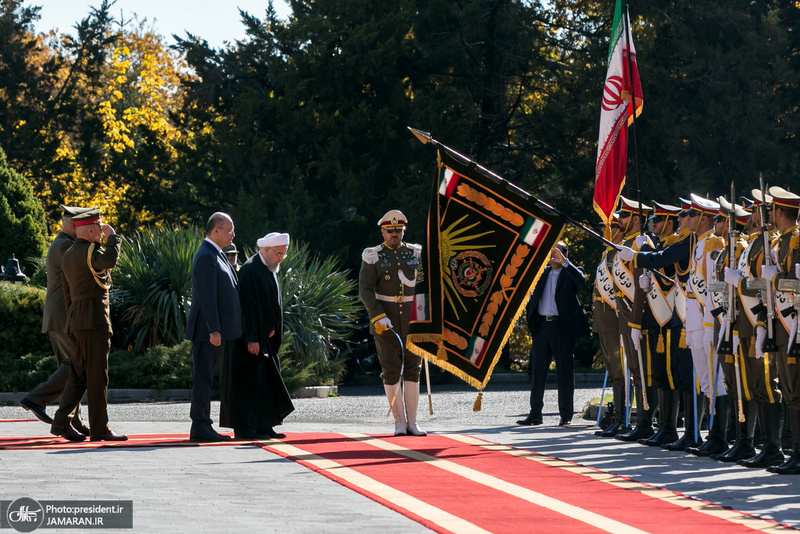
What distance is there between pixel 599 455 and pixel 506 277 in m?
2.03

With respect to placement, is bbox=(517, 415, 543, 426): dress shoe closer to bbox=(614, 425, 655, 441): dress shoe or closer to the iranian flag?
bbox=(614, 425, 655, 441): dress shoe

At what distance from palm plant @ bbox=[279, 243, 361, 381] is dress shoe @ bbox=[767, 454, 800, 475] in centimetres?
1028

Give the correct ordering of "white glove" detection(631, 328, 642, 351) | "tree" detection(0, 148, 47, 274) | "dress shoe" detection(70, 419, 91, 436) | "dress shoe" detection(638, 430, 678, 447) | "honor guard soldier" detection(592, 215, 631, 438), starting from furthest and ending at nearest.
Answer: "tree" detection(0, 148, 47, 274) < "honor guard soldier" detection(592, 215, 631, 438) < "white glove" detection(631, 328, 642, 351) < "dress shoe" detection(638, 430, 678, 447) < "dress shoe" detection(70, 419, 91, 436)

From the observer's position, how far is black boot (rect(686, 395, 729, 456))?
36.0ft

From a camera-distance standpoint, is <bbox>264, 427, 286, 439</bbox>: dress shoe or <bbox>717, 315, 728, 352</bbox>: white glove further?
<bbox>264, 427, 286, 439</bbox>: dress shoe

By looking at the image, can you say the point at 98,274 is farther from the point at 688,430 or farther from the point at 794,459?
the point at 794,459

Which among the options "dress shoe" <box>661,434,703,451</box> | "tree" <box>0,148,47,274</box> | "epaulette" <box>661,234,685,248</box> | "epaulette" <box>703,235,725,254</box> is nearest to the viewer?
"epaulette" <box>703,235,725,254</box>

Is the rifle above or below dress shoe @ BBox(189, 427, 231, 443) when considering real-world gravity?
above

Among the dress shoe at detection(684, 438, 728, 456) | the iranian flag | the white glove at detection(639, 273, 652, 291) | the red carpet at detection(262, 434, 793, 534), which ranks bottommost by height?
the red carpet at detection(262, 434, 793, 534)

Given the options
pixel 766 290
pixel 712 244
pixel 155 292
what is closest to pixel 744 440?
pixel 766 290

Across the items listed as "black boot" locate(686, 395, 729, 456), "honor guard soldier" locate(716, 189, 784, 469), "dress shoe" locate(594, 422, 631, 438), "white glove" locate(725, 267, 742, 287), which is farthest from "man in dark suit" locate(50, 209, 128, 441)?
"honor guard soldier" locate(716, 189, 784, 469)

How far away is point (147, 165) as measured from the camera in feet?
113

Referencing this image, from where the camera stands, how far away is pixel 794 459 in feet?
31.4

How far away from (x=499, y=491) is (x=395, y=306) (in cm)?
413
